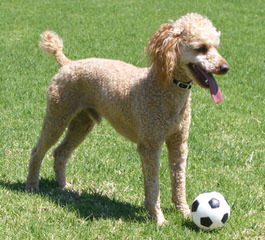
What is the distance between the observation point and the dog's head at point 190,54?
150 inches

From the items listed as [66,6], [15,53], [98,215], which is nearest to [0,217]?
[98,215]

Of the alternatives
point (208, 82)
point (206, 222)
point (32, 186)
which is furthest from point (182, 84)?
point (32, 186)

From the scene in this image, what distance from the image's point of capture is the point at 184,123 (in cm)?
421

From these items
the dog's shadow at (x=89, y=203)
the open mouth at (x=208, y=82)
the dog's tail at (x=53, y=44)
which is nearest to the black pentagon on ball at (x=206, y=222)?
the dog's shadow at (x=89, y=203)

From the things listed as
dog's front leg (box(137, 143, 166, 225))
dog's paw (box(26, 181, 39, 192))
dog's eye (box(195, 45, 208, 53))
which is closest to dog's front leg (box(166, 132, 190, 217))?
dog's front leg (box(137, 143, 166, 225))

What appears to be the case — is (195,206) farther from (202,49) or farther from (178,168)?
(202,49)

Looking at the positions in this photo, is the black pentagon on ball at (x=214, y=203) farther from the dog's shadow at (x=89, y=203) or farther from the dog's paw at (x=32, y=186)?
the dog's paw at (x=32, y=186)

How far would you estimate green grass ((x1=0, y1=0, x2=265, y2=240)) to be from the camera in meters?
4.11

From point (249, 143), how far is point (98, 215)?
2698mm

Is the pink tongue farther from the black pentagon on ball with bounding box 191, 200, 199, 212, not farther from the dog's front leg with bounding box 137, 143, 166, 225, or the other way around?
the black pentagon on ball with bounding box 191, 200, 199, 212

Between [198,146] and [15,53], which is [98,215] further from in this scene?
[15,53]

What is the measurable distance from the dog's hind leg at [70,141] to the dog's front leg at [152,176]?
1063 mm

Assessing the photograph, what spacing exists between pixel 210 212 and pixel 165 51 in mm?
1388

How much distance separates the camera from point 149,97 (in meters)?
4.11
